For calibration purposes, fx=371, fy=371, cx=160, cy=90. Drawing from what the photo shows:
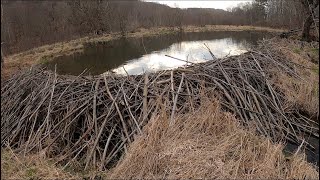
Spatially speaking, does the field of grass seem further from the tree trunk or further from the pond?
the tree trunk

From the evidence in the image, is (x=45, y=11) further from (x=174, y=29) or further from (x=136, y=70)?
(x=136, y=70)

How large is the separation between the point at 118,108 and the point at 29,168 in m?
1.63

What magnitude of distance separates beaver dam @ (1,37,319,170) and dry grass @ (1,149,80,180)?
0.74 feet

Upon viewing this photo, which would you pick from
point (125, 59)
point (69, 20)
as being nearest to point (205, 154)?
point (125, 59)

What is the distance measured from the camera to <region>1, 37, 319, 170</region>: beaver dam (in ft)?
18.8

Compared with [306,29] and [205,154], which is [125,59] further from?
[205,154]

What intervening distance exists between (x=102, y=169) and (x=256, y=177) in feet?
6.99

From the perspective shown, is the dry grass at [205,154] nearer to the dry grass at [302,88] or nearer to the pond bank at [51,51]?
the dry grass at [302,88]

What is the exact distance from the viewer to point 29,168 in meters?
5.14

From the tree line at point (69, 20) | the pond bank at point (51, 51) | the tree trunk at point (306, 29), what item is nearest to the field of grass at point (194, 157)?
the pond bank at point (51, 51)

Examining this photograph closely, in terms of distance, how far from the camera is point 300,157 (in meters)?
5.27

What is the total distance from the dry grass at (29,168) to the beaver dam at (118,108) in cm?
23

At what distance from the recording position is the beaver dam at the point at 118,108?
572cm

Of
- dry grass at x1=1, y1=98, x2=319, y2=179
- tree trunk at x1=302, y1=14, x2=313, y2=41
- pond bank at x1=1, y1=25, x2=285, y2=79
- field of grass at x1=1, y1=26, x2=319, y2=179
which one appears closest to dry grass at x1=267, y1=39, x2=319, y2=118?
field of grass at x1=1, y1=26, x2=319, y2=179
